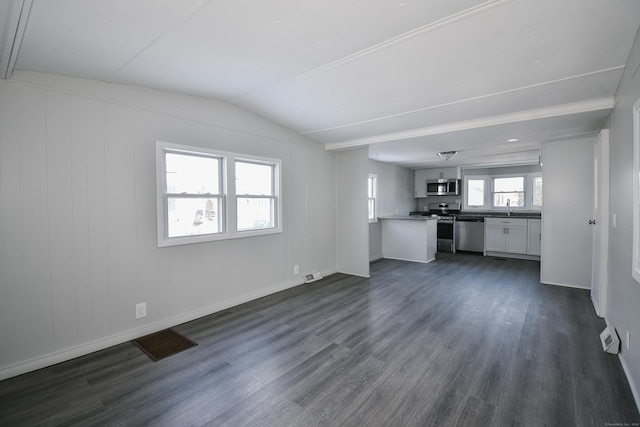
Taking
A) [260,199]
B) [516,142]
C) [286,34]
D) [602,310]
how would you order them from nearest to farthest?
1. [286,34]
2. [602,310]
3. [260,199]
4. [516,142]

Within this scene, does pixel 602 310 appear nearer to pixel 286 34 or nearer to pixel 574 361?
pixel 574 361

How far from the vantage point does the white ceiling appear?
1.82 metres

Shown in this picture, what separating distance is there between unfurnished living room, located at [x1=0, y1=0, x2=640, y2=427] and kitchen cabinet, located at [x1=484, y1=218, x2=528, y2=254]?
2.19 metres

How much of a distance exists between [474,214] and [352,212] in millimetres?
4312

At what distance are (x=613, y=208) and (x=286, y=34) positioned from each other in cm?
338

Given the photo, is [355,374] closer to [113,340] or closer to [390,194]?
[113,340]

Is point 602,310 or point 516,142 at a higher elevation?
point 516,142

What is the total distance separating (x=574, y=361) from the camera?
8.07ft

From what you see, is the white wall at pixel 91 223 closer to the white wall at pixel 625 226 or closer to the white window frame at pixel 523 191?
the white wall at pixel 625 226

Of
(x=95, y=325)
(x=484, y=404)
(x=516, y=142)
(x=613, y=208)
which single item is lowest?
(x=484, y=404)

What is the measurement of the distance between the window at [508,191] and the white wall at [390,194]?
2.09 metres

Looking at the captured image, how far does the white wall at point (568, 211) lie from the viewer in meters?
4.32

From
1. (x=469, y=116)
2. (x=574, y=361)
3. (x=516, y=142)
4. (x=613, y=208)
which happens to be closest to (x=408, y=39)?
(x=469, y=116)

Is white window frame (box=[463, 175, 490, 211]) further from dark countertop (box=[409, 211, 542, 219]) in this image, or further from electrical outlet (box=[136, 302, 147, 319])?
electrical outlet (box=[136, 302, 147, 319])
